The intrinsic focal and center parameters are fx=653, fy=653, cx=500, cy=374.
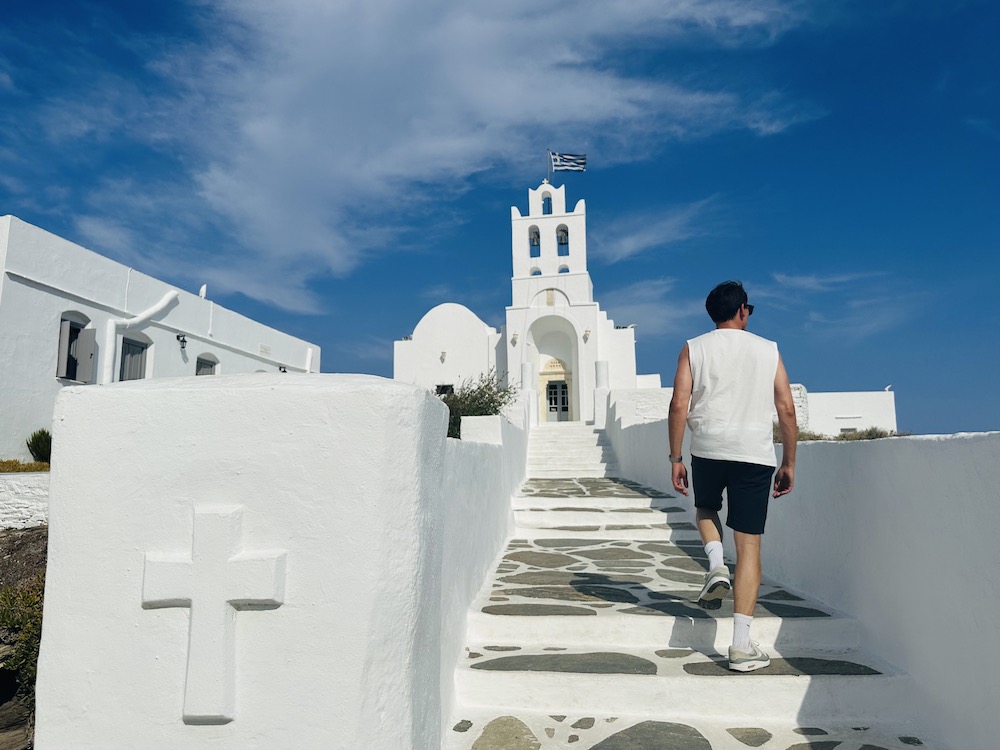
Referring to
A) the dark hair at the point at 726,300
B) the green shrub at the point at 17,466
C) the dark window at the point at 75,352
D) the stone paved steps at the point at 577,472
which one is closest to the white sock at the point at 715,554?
the dark hair at the point at 726,300

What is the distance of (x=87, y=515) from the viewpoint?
1883 millimetres

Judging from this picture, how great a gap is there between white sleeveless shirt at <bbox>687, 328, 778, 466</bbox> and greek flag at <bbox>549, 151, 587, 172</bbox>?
2188 centimetres

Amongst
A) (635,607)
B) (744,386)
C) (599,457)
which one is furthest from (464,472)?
(599,457)

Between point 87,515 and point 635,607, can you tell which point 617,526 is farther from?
point 87,515

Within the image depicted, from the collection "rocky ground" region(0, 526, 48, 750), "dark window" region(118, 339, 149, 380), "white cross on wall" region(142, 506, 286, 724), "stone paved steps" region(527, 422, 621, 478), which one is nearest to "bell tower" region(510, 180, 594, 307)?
"stone paved steps" region(527, 422, 621, 478)


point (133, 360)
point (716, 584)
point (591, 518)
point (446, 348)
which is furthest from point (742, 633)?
point (446, 348)

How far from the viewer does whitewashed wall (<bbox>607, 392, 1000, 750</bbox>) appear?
2.30 meters

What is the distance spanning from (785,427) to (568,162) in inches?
890

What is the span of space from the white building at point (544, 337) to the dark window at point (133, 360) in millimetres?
9471

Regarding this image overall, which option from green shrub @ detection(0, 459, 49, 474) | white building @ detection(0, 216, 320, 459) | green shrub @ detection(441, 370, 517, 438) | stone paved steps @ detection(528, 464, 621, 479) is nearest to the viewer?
green shrub @ detection(0, 459, 49, 474)

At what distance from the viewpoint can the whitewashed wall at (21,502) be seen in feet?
27.4

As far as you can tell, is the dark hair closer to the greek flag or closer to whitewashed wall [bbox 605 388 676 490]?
whitewashed wall [bbox 605 388 676 490]

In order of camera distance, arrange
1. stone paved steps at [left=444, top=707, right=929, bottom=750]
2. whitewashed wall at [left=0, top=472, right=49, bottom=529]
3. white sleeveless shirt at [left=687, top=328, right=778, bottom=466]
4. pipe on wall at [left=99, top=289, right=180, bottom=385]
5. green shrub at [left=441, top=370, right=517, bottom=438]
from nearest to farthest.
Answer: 1. stone paved steps at [left=444, top=707, right=929, bottom=750]
2. white sleeveless shirt at [left=687, top=328, right=778, bottom=466]
3. whitewashed wall at [left=0, top=472, right=49, bottom=529]
4. green shrub at [left=441, top=370, right=517, bottom=438]
5. pipe on wall at [left=99, top=289, right=180, bottom=385]

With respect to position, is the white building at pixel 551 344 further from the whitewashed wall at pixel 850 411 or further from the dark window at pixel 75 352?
the dark window at pixel 75 352
